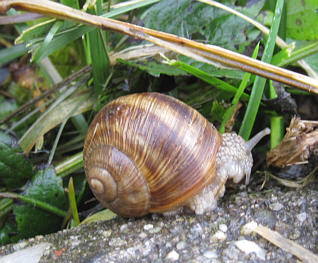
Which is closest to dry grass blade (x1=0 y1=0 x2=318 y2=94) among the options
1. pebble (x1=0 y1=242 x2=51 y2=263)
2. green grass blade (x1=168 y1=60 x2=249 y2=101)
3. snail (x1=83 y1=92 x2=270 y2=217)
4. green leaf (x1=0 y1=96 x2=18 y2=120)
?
green grass blade (x1=168 y1=60 x2=249 y2=101)

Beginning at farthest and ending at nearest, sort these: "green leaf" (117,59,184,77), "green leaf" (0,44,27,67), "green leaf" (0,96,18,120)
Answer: "green leaf" (0,96,18,120)
"green leaf" (0,44,27,67)
"green leaf" (117,59,184,77)

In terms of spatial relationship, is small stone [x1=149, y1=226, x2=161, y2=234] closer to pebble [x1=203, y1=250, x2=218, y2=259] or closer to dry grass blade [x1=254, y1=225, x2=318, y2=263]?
pebble [x1=203, y1=250, x2=218, y2=259]

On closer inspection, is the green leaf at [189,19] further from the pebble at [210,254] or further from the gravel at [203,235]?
the pebble at [210,254]

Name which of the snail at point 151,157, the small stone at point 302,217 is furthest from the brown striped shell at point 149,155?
the small stone at point 302,217

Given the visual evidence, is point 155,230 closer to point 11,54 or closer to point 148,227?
point 148,227

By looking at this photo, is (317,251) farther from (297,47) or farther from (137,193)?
(297,47)

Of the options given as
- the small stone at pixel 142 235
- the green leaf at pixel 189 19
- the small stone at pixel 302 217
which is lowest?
the small stone at pixel 302 217

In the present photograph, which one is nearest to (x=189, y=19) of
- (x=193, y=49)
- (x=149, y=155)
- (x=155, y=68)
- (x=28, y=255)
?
(x=155, y=68)
